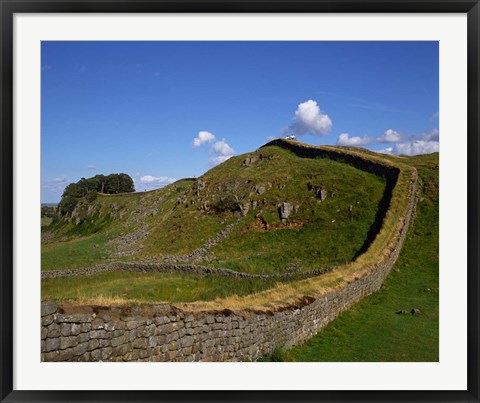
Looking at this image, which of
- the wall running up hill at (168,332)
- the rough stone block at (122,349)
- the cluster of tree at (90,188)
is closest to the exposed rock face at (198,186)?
the cluster of tree at (90,188)

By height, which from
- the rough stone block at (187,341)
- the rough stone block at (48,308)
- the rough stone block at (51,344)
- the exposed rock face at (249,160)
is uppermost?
the exposed rock face at (249,160)

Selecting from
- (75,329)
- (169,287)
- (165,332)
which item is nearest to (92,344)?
(75,329)

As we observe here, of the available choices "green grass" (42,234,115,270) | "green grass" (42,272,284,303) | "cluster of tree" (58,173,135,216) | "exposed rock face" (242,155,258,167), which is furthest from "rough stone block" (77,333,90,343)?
"cluster of tree" (58,173,135,216)

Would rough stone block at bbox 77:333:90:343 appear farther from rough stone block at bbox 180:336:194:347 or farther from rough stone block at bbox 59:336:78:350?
rough stone block at bbox 180:336:194:347

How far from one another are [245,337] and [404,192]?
Answer: 2317 centimetres

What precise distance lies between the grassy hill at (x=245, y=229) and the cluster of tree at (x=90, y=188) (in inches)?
483

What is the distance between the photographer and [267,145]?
54.6 meters

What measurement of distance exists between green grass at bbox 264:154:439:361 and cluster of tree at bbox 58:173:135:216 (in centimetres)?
5533

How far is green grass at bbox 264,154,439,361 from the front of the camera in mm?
10078

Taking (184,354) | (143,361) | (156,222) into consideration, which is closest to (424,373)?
(184,354)

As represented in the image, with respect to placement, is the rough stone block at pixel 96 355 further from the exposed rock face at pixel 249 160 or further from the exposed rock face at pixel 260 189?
the exposed rock face at pixel 249 160

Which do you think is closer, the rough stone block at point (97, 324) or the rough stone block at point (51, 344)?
the rough stone block at point (51, 344)

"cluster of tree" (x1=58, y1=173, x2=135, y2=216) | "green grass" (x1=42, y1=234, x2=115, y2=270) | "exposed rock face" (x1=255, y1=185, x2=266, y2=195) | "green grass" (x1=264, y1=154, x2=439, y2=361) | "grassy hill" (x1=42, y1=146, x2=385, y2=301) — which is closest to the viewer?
"green grass" (x1=264, y1=154, x2=439, y2=361)

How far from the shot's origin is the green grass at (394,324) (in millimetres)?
10078
